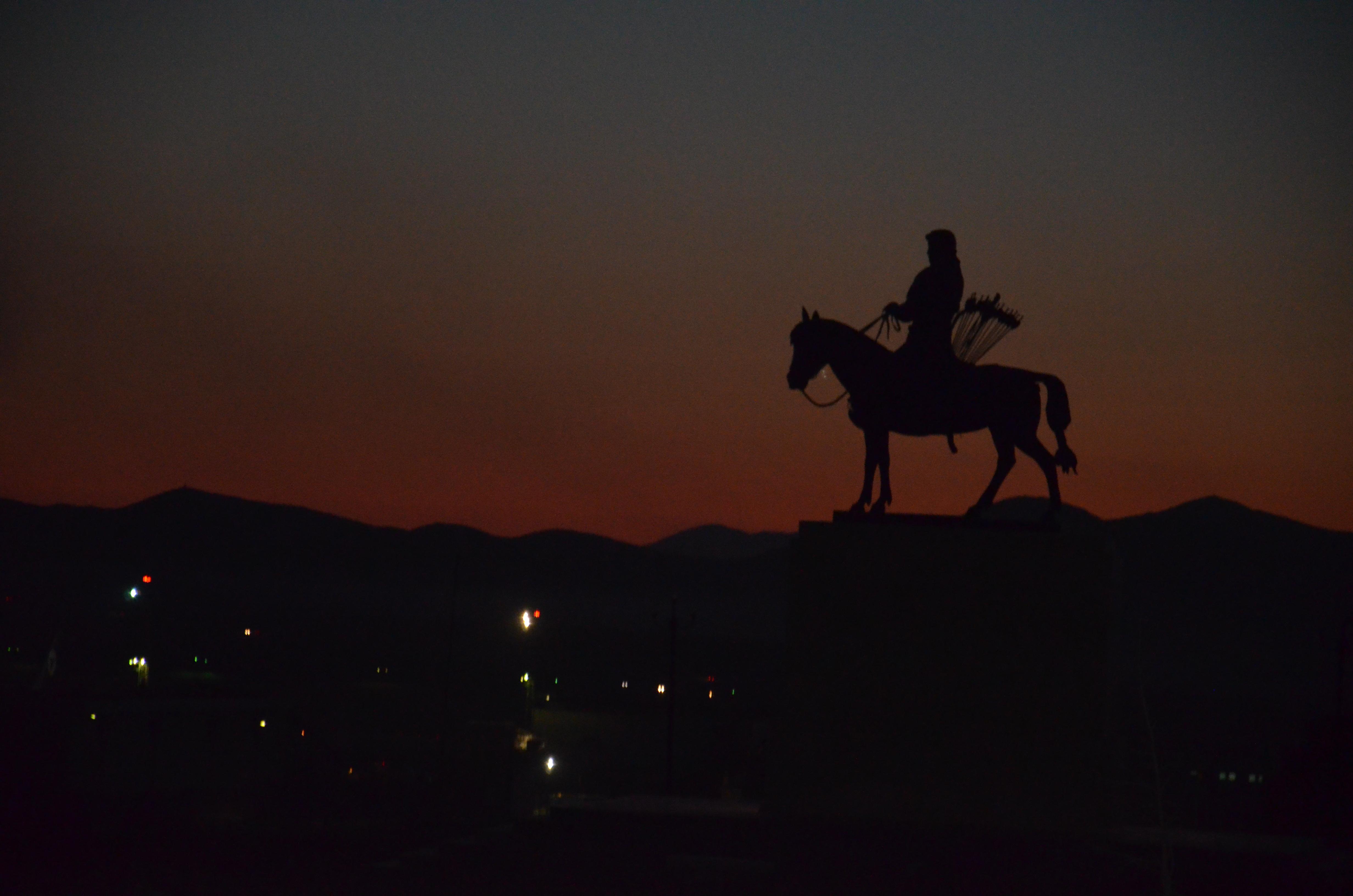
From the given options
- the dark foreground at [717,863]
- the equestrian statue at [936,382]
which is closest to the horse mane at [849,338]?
the equestrian statue at [936,382]

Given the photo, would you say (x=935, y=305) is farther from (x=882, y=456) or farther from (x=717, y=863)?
(x=717, y=863)

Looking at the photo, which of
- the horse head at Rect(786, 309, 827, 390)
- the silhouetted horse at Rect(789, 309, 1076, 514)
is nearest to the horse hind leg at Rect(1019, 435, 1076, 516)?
the silhouetted horse at Rect(789, 309, 1076, 514)

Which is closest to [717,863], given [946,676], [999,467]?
[946,676]

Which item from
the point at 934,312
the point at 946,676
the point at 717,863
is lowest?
the point at 717,863

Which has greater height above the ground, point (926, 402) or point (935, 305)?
point (935, 305)

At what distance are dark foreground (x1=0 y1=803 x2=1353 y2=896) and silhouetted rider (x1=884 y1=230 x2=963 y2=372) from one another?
3.62m

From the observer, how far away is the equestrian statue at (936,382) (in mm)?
10031

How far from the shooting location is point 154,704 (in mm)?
31422

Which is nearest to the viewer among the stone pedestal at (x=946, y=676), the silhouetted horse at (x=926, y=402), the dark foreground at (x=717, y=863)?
the dark foreground at (x=717, y=863)

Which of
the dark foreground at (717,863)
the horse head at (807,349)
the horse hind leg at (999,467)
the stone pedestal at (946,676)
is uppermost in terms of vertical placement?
the horse head at (807,349)

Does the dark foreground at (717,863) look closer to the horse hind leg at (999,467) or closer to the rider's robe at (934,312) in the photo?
the horse hind leg at (999,467)

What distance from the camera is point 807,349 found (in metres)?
10.2

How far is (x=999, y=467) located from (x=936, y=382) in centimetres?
86

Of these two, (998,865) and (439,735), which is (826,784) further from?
(439,735)
